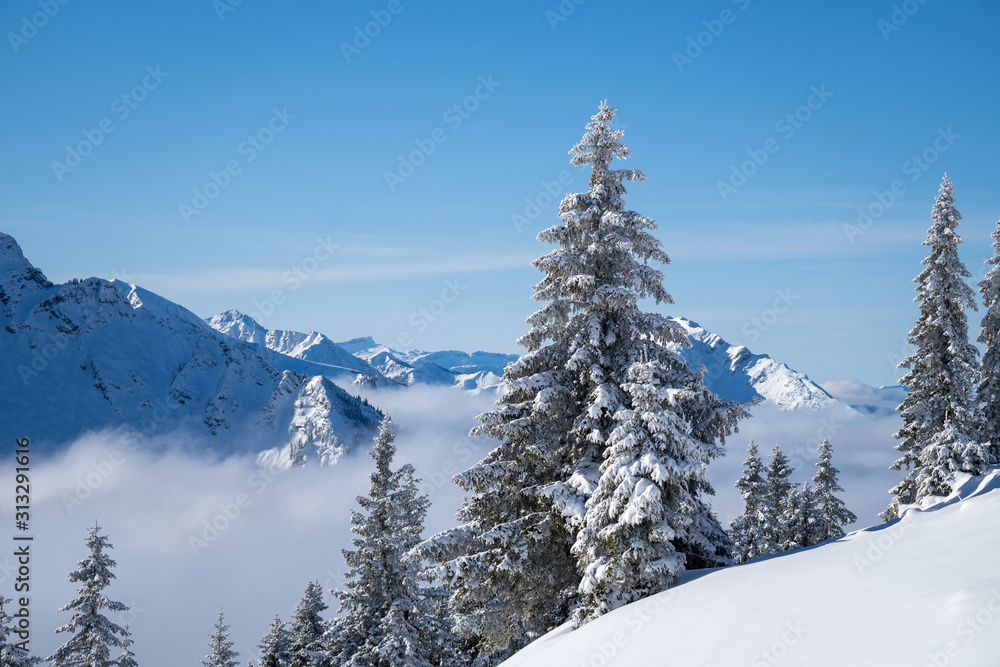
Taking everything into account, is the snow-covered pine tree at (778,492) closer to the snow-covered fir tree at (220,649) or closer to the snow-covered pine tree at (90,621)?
the snow-covered pine tree at (90,621)

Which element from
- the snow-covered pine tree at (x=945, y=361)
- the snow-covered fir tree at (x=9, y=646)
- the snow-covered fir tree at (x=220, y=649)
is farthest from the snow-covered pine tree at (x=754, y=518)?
the snow-covered fir tree at (x=9, y=646)

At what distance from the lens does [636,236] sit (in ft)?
49.6

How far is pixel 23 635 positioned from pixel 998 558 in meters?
35.8

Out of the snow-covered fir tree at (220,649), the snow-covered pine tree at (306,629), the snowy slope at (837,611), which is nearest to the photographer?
the snowy slope at (837,611)

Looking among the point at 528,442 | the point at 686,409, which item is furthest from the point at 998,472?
the point at 528,442

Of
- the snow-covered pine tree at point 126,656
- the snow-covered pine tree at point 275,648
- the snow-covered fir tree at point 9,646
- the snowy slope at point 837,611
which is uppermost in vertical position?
the snow-covered fir tree at point 9,646

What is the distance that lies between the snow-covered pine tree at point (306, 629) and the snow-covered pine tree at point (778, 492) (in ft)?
79.4

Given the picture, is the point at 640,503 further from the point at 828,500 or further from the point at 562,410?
the point at 828,500

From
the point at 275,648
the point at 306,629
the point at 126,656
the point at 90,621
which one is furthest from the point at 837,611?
the point at 275,648

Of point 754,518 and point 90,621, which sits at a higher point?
point 90,621

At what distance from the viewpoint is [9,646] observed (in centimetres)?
2817

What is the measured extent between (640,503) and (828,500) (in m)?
28.3

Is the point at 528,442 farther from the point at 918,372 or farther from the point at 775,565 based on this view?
the point at 918,372

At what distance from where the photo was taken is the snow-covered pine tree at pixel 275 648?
39.3m
